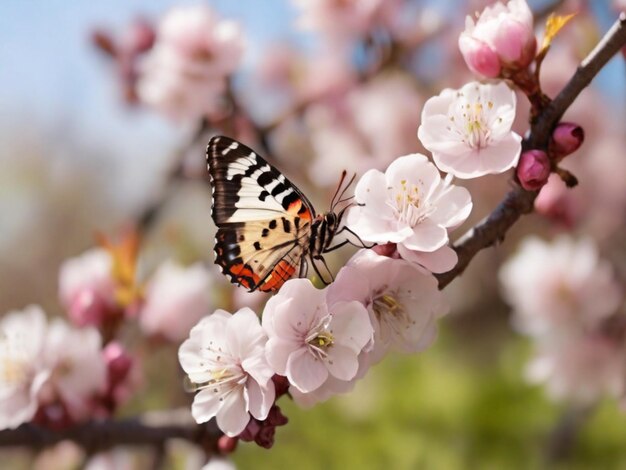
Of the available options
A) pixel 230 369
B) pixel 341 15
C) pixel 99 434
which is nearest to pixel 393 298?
pixel 230 369

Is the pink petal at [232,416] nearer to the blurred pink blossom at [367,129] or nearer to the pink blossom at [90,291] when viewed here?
the pink blossom at [90,291]

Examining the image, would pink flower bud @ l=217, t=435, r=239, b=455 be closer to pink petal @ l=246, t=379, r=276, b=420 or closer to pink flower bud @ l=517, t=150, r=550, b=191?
pink petal @ l=246, t=379, r=276, b=420

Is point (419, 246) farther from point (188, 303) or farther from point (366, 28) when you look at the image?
point (366, 28)

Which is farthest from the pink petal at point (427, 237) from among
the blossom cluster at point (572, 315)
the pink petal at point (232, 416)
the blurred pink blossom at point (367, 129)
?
the blurred pink blossom at point (367, 129)

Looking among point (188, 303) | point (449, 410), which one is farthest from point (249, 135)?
point (449, 410)

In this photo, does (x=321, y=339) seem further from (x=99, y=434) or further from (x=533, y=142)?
(x=99, y=434)

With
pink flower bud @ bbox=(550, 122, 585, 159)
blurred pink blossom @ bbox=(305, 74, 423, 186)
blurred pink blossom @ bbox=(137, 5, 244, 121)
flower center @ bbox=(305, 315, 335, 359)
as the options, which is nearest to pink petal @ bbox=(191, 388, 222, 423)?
flower center @ bbox=(305, 315, 335, 359)

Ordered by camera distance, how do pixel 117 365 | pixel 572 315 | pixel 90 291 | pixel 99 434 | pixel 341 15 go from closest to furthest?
pixel 99 434, pixel 117 365, pixel 90 291, pixel 572 315, pixel 341 15
